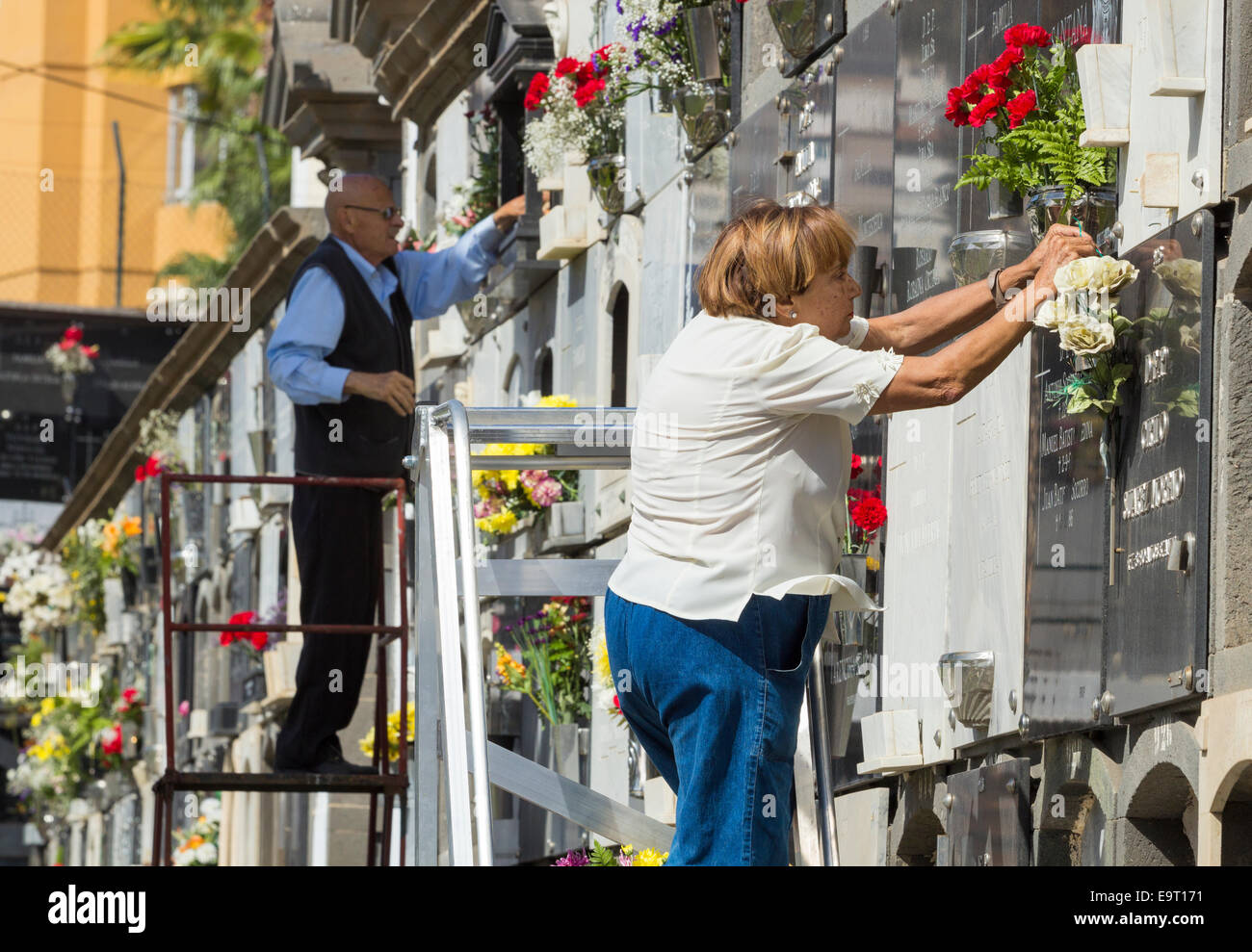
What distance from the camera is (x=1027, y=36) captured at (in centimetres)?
662

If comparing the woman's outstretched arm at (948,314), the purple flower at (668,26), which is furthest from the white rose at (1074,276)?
the purple flower at (668,26)

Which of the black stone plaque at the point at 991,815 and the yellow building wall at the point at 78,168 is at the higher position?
the yellow building wall at the point at 78,168

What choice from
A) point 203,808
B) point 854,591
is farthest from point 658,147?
point 203,808

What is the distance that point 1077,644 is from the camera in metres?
6.61

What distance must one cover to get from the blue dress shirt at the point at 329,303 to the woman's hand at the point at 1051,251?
4945 millimetres

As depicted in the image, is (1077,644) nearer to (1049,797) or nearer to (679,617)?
(1049,797)

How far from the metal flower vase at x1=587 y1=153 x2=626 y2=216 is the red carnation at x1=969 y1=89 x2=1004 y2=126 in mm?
5741

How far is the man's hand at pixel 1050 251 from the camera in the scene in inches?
241

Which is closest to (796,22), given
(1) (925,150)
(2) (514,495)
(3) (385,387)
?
(1) (925,150)

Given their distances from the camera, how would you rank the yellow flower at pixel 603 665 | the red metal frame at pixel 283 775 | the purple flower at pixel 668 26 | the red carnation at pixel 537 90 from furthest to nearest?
the red carnation at pixel 537 90
the purple flower at pixel 668 26
the yellow flower at pixel 603 665
the red metal frame at pixel 283 775

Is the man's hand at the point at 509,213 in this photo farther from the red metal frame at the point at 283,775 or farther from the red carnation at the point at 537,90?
the red metal frame at the point at 283,775

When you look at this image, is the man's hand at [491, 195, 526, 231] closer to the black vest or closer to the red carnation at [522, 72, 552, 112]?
the red carnation at [522, 72, 552, 112]

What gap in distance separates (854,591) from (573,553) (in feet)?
25.5

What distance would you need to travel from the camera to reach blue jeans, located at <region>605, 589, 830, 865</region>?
5113mm
